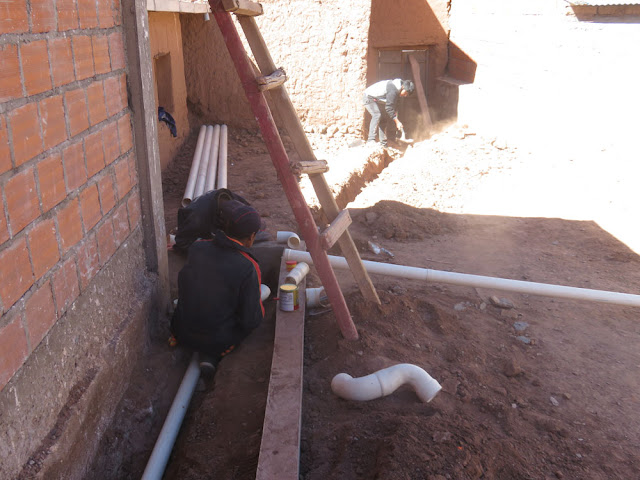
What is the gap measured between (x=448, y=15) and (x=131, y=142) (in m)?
9.52

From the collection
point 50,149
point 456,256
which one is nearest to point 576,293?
point 456,256

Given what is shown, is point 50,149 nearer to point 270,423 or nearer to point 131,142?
point 131,142

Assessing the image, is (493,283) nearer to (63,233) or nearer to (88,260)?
(88,260)

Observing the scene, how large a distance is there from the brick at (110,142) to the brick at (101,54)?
0.89 ft

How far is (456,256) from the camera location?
5473 millimetres

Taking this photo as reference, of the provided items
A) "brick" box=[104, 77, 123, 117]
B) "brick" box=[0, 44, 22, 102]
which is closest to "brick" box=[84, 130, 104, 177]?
"brick" box=[104, 77, 123, 117]

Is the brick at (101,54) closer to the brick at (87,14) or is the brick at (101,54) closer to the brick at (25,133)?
the brick at (87,14)

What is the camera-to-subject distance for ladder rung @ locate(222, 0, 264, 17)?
8.91 feet

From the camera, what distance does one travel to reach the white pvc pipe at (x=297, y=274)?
3.86m

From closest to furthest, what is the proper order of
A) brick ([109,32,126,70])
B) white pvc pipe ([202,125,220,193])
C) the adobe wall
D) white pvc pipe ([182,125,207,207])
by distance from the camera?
1. the adobe wall
2. brick ([109,32,126,70])
3. white pvc pipe ([182,125,207,207])
4. white pvc pipe ([202,125,220,193])

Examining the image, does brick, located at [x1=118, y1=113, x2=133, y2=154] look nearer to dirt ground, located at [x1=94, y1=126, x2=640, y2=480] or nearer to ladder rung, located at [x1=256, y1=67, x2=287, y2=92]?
ladder rung, located at [x1=256, y1=67, x2=287, y2=92]

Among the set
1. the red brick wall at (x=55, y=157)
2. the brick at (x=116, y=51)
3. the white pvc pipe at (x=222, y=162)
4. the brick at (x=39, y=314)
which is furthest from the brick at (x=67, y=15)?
the white pvc pipe at (x=222, y=162)

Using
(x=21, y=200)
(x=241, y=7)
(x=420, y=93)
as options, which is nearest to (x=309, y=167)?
(x=241, y=7)

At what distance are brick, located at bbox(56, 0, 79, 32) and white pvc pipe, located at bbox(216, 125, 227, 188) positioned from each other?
154 inches
